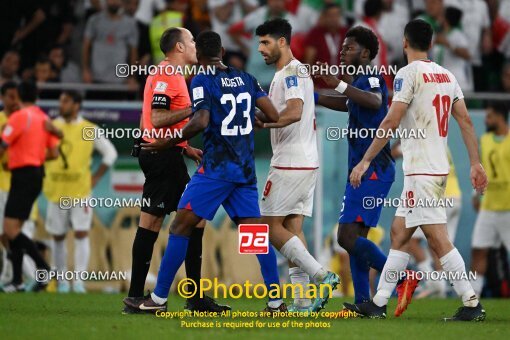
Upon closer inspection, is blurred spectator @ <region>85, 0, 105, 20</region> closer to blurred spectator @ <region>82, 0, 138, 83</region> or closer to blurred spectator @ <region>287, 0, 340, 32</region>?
blurred spectator @ <region>82, 0, 138, 83</region>

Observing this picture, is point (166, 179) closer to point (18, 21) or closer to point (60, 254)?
point (60, 254)

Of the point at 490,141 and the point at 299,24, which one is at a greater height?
the point at 299,24

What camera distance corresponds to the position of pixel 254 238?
1105 centimetres

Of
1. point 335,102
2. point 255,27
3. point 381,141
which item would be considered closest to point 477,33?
point 255,27

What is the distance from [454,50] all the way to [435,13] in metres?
0.67

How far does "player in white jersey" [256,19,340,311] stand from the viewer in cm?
1132

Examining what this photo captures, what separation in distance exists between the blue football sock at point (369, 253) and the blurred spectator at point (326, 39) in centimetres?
673

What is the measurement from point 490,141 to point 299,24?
138 inches

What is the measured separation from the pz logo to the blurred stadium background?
5.84 meters

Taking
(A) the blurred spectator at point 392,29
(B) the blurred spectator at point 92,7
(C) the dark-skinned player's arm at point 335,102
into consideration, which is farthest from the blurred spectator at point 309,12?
(C) the dark-skinned player's arm at point 335,102

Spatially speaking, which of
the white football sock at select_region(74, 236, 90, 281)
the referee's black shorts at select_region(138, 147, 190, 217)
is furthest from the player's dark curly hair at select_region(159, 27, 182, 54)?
the white football sock at select_region(74, 236, 90, 281)

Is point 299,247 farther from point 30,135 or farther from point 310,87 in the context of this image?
point 30,135

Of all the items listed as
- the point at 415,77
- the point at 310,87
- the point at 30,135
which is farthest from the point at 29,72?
the point at 415,77

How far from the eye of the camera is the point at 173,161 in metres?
11.4
